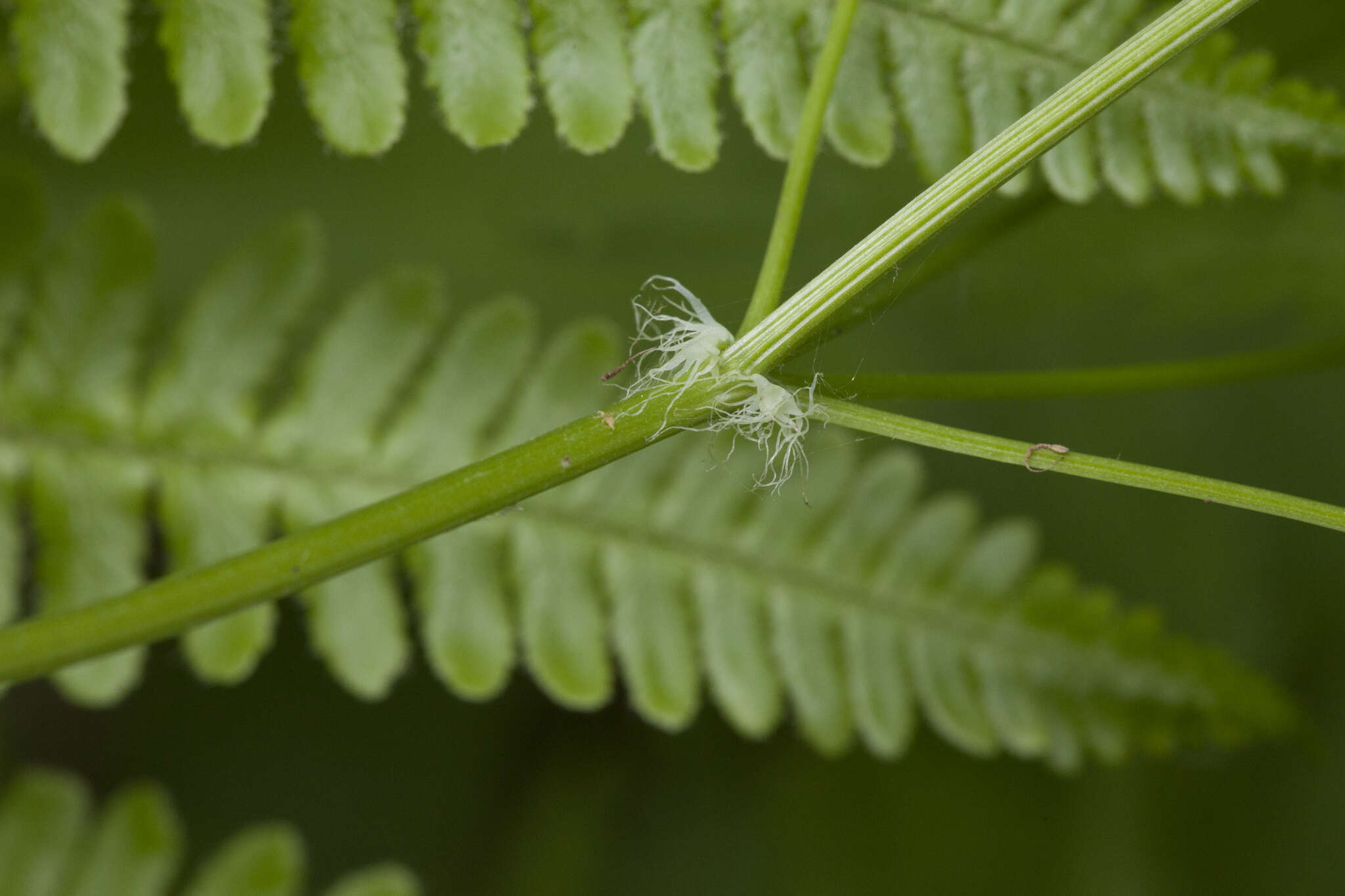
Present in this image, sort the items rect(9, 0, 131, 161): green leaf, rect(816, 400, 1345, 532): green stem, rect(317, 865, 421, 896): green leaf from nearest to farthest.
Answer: rect(816, 400, 1345, 532): green stem, rect(9, 0, 131, 161): green leaf, rect(317, 865, 421, 896): green leaf

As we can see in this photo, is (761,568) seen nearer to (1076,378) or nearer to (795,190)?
(1076,378)

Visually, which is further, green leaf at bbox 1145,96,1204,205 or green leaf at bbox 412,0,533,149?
green leaf at bbox 1145,96,1204,205

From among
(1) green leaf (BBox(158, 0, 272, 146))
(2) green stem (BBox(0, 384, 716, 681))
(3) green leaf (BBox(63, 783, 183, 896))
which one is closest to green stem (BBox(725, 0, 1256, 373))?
(2) green stem (BBox(0, 384, 716, 681))

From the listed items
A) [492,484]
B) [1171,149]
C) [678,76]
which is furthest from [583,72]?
[1171,149]

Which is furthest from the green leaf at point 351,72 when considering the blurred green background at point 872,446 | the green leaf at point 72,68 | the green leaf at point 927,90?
the blurred green background at point 872,446

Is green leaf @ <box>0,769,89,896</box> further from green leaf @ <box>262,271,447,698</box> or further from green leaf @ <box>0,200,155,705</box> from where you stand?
green leaf @ <box>262,271,447,698</box>

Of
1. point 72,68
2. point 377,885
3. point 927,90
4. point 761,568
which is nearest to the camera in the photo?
point 72,68
